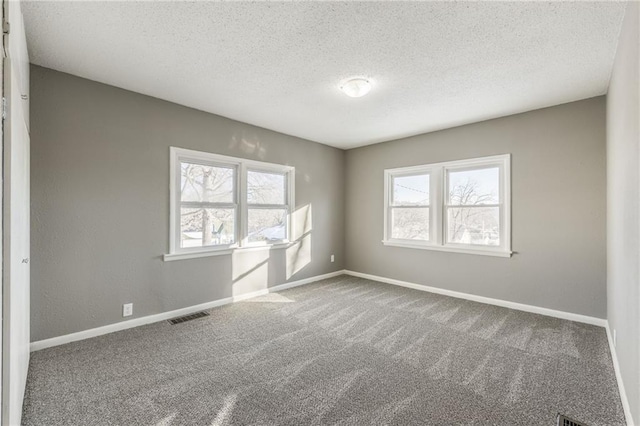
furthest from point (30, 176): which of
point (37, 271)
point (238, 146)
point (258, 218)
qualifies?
point (258, 218)

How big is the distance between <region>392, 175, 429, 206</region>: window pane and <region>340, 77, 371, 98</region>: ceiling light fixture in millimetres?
2311

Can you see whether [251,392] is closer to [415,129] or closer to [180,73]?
[180,73]

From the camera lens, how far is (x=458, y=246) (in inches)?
173

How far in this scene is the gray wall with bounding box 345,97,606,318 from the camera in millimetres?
3354

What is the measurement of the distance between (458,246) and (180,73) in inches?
161

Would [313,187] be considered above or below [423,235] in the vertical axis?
above

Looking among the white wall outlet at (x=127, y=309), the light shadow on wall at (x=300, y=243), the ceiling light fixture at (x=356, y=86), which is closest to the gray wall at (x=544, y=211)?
the light shadow on wall at (x=300, y=243)

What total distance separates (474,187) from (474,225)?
543mm

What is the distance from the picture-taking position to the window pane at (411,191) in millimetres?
4852

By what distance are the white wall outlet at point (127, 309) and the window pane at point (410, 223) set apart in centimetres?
391

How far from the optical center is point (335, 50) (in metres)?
2.41

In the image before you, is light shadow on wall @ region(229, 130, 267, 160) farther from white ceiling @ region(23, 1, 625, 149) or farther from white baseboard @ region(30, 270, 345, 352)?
white baseboard @ region(30, 270, 345, 352)

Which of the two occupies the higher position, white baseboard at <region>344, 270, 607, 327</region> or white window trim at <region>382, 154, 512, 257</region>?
white window trim at <region>382, 154, 512, 257</region>

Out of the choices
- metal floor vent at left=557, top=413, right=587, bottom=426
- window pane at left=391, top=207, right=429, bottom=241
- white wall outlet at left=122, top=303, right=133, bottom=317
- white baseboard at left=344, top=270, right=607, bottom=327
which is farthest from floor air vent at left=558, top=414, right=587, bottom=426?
white wall outlet at left=122, top=303, right=133, bottom=317
